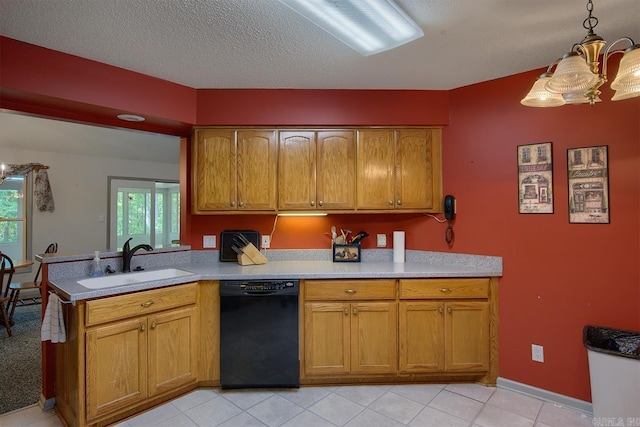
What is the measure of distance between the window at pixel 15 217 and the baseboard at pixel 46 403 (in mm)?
3913

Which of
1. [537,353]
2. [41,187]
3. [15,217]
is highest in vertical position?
[41,187]

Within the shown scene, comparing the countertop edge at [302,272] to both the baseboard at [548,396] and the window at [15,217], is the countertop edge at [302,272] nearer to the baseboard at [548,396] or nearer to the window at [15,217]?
the baseboard at [548,396]

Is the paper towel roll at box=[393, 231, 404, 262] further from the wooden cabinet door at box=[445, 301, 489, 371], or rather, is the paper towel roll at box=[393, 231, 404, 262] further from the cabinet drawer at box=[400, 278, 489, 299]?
the wooden cabinet door at box=[445, 301, 489, 371]

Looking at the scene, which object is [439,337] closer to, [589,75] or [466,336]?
[466,336]

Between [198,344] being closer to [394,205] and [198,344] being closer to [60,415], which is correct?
[60,415]

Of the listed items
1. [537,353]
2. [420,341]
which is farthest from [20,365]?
[537,353]

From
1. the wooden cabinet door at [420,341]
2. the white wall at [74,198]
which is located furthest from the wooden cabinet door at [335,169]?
the white wall at [74,198]

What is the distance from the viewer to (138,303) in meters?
2.05

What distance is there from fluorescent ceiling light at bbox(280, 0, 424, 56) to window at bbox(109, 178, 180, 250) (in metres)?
5.24

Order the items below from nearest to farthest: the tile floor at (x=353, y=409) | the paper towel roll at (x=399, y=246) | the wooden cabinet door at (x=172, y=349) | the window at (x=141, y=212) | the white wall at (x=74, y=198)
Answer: the tile floor at (x=353, y=409) < the wooden cabinet door at (x=172, y=349) < the paper towel roll at (x=399, y=246) < the white wall at (x=74, y=198) < the window at (x=141, y=212)

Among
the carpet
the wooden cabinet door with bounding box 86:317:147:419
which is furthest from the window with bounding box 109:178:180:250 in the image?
the wooden cabinet door with bounding box 86:317:147:419

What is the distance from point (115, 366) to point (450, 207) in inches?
106

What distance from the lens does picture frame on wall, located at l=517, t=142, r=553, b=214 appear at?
2.27 m

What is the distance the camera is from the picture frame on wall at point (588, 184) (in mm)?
2078
